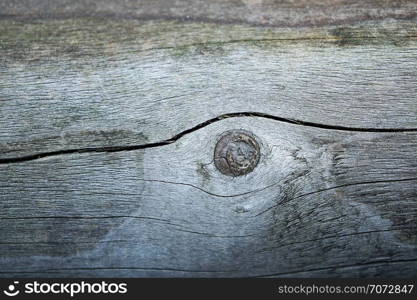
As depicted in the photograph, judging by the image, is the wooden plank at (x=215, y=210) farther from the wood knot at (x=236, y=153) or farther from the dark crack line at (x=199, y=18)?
the dark crack line at (x=199, y=18)

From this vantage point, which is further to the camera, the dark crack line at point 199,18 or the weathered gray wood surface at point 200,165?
the dark crack line at point 199,18

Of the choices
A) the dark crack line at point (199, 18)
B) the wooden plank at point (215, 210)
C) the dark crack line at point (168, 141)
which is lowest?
the wooden plank at point (215, 210)

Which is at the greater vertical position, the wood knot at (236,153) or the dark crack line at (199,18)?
the dark crack line at (199,18)

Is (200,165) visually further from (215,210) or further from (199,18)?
(199,18)

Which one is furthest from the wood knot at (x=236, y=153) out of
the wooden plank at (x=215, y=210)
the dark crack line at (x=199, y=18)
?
the dark crack line at (x=199, y=18)

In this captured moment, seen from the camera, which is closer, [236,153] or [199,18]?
[236,153]

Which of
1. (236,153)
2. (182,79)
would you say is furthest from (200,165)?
(182,79)

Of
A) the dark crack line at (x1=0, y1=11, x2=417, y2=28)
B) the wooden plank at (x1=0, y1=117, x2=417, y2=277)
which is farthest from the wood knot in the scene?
the dark crack line at (x1=0, y1=11, x2=417, y2=28)
